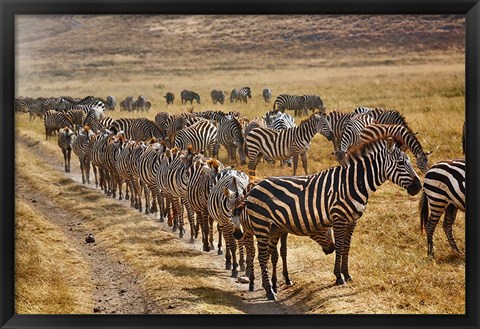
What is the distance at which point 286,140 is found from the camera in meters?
16.7

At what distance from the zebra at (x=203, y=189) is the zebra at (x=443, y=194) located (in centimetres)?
292

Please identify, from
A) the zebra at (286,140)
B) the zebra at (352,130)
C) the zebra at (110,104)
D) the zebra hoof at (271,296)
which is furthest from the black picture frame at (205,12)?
the zebra at (110,104)

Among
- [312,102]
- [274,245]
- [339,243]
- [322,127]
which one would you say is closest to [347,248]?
[339,243]

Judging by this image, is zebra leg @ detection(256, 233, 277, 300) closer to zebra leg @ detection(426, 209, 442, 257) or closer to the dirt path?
the dirt path

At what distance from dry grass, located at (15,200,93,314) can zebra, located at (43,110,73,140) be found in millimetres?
11519

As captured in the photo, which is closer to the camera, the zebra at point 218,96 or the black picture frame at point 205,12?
the black picture frame at point 205,12

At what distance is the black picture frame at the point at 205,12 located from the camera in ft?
24.5

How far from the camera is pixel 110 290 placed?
30.9 ft

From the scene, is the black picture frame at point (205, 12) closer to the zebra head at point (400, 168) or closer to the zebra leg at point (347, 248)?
the zebra head at point (400, 168)

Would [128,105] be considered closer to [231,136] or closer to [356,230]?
[231,136]

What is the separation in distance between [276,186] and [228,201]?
751mm

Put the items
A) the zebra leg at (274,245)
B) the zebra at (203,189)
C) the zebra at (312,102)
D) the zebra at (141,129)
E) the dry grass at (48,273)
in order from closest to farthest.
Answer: the dry grass at (48,273) → the zebra leg at (274,245) → the zebra at (203,189) → the zebra at (141,129) → the zebra at (312,102)

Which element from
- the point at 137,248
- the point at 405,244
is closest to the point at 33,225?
the point at 137,248

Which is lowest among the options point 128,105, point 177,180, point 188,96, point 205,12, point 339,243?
point 339,243
